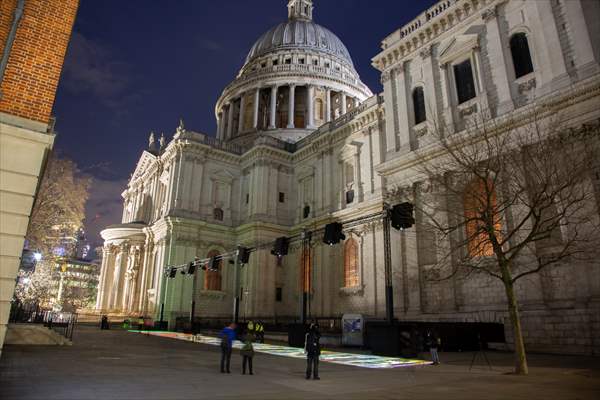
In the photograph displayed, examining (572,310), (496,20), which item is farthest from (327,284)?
(496,20)

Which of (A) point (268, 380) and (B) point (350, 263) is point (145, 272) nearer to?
(B) point (350, 263)

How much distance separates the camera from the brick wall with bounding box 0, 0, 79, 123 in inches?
367

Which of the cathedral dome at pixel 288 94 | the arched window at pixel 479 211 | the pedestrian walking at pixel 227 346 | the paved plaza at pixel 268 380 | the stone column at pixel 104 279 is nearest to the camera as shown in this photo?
the paved plaza at pixel 268 380

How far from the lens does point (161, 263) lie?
40.3 meters

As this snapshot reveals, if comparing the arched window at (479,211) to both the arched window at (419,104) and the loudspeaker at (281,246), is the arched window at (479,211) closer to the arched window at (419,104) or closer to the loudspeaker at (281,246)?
the arched window at (419,104)

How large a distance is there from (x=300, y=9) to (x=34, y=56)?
77816mm

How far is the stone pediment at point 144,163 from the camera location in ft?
170

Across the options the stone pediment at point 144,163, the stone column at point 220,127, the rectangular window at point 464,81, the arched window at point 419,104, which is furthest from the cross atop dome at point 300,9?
the rectangular window at point 464,81

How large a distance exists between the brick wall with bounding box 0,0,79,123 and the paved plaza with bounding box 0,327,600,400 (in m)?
6.11

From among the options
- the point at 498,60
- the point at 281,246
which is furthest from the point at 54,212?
the point at 498,60

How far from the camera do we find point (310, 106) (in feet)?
193

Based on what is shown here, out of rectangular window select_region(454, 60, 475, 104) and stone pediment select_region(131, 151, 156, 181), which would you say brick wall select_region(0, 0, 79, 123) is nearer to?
rectangular window select_region(454, 60, 475, 104)

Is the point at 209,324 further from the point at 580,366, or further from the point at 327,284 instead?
the point at 580,366

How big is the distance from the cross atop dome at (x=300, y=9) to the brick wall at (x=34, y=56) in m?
74.1
